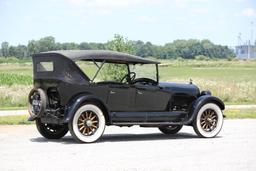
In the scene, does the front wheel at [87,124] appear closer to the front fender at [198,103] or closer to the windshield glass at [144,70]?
the windshield glass at [144,70]

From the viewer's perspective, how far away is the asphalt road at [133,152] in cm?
959

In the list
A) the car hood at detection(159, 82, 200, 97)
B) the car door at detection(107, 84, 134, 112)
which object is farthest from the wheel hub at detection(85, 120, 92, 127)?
the car hood at detection(159, 82, 200, 97)

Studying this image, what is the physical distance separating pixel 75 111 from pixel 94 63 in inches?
61.2

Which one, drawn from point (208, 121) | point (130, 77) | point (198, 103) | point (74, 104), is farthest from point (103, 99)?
point (208, 121)

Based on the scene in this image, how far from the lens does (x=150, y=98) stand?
1377 centimetres

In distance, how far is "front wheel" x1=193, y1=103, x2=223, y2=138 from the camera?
14023 millimetres

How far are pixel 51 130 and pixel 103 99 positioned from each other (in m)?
1.65

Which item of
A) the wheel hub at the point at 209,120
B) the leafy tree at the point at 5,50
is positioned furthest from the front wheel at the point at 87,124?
the leafy tree at the point at 5,50

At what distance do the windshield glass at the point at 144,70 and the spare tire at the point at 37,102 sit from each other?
87.3 inches

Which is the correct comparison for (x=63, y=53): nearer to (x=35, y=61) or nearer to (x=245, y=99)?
(x=35, y=61)

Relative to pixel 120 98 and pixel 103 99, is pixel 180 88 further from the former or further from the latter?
pixel 103 99

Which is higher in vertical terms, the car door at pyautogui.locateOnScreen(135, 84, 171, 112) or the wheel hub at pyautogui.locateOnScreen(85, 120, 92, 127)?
the car door at pyautogui.locateOnScreen(135, 84, 171, 112)

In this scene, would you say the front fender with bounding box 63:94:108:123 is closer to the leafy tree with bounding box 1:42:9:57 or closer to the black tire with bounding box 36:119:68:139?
the black tire with bounding box 36:119:68:139

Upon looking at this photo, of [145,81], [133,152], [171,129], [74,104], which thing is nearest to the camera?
[133,152]
